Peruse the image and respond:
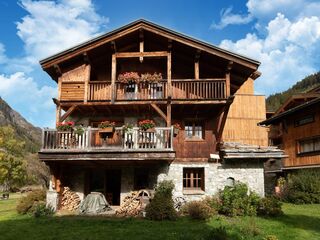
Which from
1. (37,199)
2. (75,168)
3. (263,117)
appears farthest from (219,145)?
(263,117)

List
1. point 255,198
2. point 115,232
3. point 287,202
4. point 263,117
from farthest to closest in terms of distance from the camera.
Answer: point 263,117 < point 287,202 < point 255,198 < point 115,232

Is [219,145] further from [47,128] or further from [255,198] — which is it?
[47,128]

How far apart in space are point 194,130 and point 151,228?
26.4 feet

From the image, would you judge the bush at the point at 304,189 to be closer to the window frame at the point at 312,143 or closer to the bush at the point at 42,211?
the window frame at the point at 312,143

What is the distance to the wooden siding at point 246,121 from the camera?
31016 millimetres

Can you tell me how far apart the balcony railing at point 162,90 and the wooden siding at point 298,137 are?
37.9 ft

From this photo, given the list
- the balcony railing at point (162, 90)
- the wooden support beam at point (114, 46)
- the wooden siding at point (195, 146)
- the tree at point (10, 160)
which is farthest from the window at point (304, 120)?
the tree at point (10, 160)

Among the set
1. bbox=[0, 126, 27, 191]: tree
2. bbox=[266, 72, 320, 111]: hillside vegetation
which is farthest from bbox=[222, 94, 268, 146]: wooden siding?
bbox=[266, 72, 320, 111]: hillside vegetation

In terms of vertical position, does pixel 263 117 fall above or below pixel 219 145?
above

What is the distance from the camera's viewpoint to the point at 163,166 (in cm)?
1889

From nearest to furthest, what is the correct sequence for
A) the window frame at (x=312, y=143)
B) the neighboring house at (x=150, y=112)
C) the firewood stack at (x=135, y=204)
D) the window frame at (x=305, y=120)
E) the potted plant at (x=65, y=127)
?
the firewood stack at (x=135, y=204) → the potted plant at (x=65, y=127) → the neighboring house at (x=150, y=112) → the window frame at (x=312, y=143) → the window frame at (x=305, y=120)

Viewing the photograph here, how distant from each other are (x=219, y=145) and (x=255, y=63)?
480 cm

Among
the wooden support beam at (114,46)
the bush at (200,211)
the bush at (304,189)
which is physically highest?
the wooden support beam at (114,46)

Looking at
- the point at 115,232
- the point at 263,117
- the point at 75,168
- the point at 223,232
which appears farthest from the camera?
the point at 263,117
